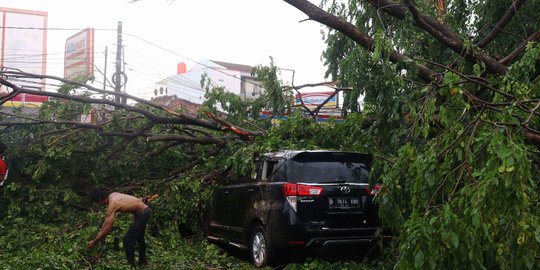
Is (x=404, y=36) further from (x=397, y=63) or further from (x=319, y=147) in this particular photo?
(x=319, y=147)

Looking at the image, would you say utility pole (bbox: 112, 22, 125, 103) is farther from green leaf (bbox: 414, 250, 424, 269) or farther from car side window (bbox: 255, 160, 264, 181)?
green leaf (bbox: 414, 250, 424, 269)

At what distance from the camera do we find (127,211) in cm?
751

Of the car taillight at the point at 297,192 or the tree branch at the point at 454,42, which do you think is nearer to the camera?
the car taillight at the point at 297,192

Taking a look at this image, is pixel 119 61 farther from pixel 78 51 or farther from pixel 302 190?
pixel 302 190

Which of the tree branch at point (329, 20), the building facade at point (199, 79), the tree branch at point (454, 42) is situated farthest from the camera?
the building facade at point (199, 79)

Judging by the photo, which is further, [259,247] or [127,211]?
[259,247]

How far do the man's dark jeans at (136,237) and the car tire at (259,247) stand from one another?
4.69ft

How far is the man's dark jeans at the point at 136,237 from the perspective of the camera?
740 cm

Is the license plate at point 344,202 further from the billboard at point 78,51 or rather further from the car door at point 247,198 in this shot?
the billboard at point 78,51

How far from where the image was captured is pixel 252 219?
792 cm

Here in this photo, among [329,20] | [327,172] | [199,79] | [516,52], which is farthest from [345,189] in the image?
[199,79]

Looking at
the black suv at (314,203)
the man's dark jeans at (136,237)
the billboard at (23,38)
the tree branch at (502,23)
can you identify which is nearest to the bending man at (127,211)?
the man's dark jeans at (136,237)

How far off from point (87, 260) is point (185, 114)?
4.32 meters

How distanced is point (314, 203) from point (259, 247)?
1092mm
